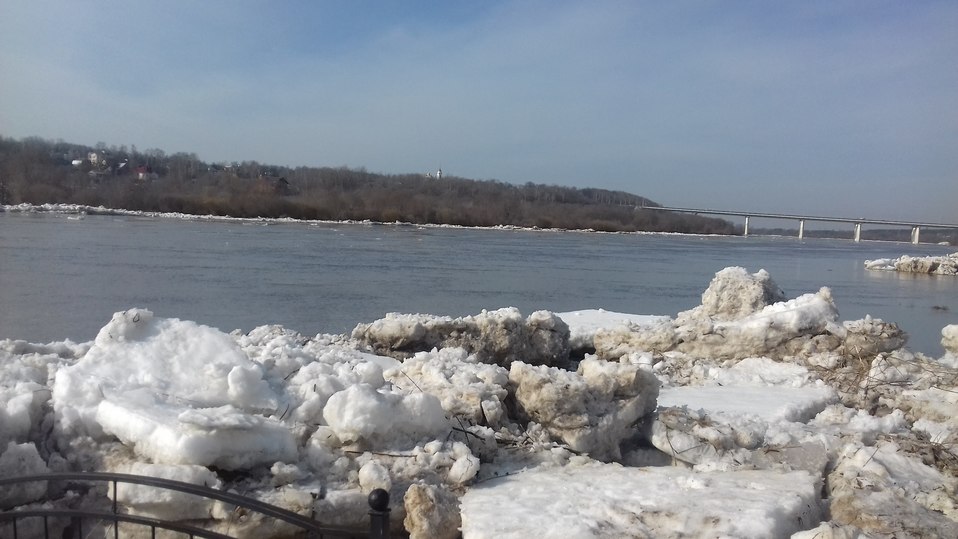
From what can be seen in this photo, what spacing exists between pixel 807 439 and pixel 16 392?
4.53 metres

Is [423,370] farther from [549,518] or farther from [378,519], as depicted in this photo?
[378,519]

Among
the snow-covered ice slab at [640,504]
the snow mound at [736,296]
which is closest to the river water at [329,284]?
the snow mound at [736,296]

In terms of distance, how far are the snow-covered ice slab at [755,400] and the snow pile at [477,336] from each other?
172cm

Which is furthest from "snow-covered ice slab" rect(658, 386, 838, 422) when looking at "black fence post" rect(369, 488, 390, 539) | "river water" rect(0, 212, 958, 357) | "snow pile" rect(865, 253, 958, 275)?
"snow pile" rect(865, 253, 958, 275)

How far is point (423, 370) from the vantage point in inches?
199

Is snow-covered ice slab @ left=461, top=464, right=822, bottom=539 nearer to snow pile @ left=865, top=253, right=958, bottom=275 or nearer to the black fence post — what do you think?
the black fence post

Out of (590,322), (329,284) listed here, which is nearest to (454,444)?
(590,322)

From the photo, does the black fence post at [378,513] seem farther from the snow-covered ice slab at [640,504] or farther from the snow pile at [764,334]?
the snow pile at [764,334]

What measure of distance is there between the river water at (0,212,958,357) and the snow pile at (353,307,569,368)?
3004 mm

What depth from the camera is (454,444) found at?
13.2 feet

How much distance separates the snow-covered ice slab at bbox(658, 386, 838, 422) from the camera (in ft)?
18.3

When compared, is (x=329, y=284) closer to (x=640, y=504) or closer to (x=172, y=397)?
(x=172, y=397)

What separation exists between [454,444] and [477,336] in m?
3.69

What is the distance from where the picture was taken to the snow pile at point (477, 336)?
7.66 meters
